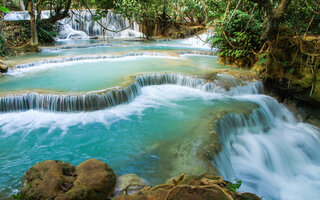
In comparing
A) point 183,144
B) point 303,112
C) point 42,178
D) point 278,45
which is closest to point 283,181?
point 183,144

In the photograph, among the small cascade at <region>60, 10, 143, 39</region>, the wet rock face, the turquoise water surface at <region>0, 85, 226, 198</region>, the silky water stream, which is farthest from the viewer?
the small cascade at <region>60, 10, 143, 39</region>

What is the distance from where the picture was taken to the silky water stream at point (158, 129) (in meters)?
3.71

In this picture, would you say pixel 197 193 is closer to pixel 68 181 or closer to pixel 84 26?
pixel 68 181

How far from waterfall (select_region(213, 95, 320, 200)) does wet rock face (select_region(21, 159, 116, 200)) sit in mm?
1874

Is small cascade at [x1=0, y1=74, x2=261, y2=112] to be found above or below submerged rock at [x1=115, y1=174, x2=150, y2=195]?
above

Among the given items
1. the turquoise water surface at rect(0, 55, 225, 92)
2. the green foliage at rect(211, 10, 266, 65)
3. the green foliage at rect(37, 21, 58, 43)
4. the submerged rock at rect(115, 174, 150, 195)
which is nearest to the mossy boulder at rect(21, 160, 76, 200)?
the submerged rock at rect(115, 174, 150, 195)

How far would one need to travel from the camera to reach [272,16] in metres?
6.14

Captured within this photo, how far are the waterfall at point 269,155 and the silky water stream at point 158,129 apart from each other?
0.02 metres

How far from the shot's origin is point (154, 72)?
7.55 metres

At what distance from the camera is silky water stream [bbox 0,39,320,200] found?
3707mm

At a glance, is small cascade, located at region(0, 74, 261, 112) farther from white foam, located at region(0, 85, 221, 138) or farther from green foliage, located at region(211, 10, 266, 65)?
green foliage, located at region(211, 10, 266, 65)

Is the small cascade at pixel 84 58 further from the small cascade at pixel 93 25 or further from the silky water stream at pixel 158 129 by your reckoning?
the small cascade at pixel 93 25

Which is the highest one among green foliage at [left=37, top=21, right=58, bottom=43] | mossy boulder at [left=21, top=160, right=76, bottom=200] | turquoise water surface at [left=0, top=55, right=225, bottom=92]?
green foliage at [left=37, top=21, right=58, bottom=43]

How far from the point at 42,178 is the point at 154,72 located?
5.60 meters
